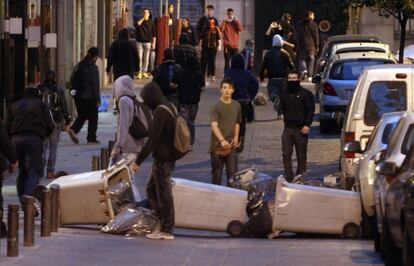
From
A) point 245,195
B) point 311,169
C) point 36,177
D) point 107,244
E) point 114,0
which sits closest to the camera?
point 107,244

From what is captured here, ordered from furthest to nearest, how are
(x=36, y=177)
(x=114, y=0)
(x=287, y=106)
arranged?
(x=114, y=0) < (x=287, y=106) < (x=36, y=177)

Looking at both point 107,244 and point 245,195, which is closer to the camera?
point 107,244

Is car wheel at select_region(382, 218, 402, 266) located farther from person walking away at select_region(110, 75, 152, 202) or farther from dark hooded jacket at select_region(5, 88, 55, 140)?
dark hooded jacket at select_region(5, 88, 55, 140)

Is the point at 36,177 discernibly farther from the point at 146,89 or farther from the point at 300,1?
the point at 300,1

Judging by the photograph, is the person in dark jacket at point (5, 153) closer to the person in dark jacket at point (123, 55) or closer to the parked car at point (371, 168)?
the parked car at point (371, 168)

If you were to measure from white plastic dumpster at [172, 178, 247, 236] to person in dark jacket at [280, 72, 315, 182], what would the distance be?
13.8ft

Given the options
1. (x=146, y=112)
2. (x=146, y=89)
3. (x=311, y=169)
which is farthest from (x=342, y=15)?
(x=146, y=89)

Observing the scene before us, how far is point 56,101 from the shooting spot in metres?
21.3

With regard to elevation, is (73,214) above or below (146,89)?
below

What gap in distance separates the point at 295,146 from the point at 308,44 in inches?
741

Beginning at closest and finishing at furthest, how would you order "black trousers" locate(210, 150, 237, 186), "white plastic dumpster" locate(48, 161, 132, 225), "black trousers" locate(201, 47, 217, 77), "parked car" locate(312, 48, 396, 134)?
"white plastic dumpster" locate(48, 161, 132, 225), "black trousers" locate(210, 150, 237, 186), "parked car" locate(312, 48, 396, 134), "black trousers" locate(201, 47, 217, 77)

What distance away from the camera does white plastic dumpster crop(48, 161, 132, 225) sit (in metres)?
16.2

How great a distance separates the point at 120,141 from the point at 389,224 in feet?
20.7

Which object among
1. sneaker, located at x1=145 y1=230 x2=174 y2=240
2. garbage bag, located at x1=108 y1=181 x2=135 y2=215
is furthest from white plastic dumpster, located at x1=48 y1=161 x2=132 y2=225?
sneaker, located at x1=145 y1=230 x2=174 y2=240
